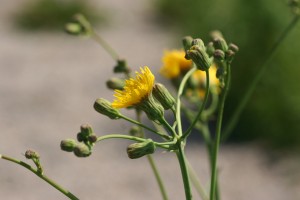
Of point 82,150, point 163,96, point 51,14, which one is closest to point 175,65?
point 163,96

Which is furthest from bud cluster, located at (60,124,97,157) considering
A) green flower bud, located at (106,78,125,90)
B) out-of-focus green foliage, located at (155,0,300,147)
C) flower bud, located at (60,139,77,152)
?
out-of-focus green foliage, located at (155,0,300,147)

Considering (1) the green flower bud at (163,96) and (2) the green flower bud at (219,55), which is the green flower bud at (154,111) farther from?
(2) the green flower bud at (219,55)

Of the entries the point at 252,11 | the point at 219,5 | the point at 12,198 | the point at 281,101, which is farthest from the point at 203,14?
the point at 12,198

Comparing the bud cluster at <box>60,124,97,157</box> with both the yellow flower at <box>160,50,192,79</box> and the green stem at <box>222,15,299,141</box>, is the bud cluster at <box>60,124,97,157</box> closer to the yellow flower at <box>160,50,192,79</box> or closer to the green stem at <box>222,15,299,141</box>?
the green stem at <box>222,15,299,141</box>

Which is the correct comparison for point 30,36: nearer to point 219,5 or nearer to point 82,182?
point 219,5

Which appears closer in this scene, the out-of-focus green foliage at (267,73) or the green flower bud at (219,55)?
the green flower bud at (219,55)

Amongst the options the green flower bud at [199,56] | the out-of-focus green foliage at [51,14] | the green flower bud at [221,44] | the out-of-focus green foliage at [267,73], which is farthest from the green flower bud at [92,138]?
the out-of-focus green foliage at [51,14]
